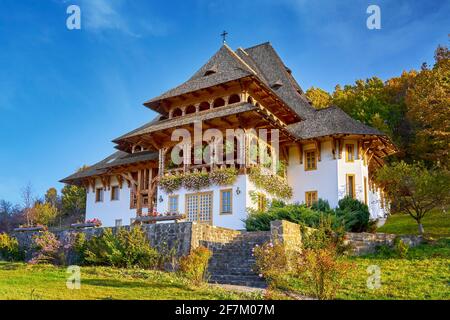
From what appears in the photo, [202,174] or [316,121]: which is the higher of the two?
[316,121]

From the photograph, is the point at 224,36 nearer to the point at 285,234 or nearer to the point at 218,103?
the point at 218,103

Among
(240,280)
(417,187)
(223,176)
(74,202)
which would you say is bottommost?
(240,280)

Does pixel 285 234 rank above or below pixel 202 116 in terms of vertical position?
below

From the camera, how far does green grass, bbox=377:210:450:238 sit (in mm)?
21734

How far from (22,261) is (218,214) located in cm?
827

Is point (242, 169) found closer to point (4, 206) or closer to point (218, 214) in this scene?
point (218, 214)

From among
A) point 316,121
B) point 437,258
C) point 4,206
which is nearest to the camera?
point 437,258

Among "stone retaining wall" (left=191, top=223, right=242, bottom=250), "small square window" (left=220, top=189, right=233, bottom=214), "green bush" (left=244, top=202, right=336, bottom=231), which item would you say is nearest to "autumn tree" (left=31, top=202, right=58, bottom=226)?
"small square window" (left=220, top=189, right=233, bottom=214)

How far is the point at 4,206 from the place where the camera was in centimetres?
4988

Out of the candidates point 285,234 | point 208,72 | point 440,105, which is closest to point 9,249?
point 285,234

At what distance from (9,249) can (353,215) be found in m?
14.1

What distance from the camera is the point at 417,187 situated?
65.7ft

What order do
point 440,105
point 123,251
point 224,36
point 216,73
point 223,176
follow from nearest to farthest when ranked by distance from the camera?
point 123,251, point 223,176, point 440,105, point 216,73, point 224,36
